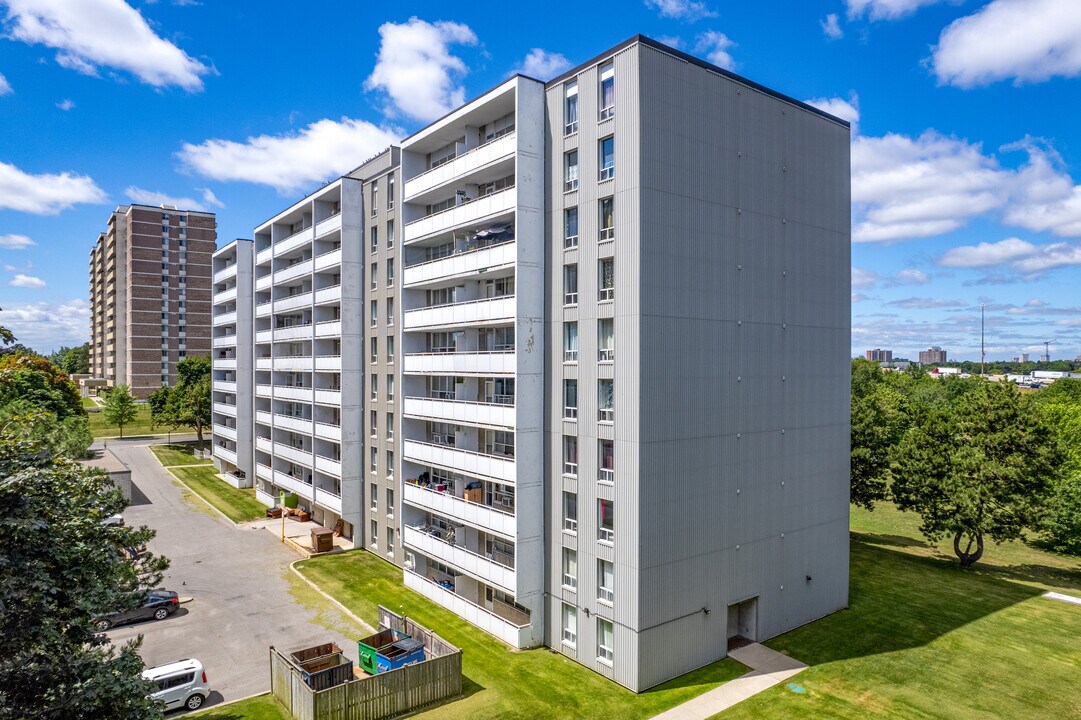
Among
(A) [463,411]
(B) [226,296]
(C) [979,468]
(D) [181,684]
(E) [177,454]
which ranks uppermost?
(B) [226,296]

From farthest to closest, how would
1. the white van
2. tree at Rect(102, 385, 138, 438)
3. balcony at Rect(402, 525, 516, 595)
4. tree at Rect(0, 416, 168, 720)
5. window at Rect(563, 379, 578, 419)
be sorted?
tree at Rect(102, 385, 138, 438) → balcony at Rect(402, 525, 516, 595) → window at Rect(563, 379, 578, 419) → the white van → tree at Rect(0, 416, 168, 720)

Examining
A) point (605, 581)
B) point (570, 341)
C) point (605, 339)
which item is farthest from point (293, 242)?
point (605, 581)

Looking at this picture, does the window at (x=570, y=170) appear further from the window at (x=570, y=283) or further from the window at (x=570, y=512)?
the window at (x=570, y=512)

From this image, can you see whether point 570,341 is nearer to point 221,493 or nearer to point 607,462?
point 607,462

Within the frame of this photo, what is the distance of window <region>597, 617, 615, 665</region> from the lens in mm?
25203

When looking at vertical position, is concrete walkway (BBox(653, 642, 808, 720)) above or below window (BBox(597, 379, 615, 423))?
below

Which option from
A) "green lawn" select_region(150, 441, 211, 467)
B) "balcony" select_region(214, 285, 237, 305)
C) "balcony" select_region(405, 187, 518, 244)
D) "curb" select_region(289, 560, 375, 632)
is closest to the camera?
"balcony" select_region(405, 187, 518, 244)

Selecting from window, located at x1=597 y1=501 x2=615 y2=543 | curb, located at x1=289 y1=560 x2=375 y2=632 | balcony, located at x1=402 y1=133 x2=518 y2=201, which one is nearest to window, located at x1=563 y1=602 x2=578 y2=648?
window, located at x1=597 y1=501 x2=615 y2=543

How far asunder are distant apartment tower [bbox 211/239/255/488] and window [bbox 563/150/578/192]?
47.4 metres

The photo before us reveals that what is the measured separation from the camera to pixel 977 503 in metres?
38.0

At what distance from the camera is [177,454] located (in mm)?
81562

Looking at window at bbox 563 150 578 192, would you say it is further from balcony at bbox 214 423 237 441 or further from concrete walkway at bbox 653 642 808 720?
balcony at bbox 214 423 237 441

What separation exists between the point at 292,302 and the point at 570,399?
33520mm

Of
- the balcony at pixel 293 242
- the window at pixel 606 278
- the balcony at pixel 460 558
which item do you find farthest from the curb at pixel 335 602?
the balcony at pixel 293 242
